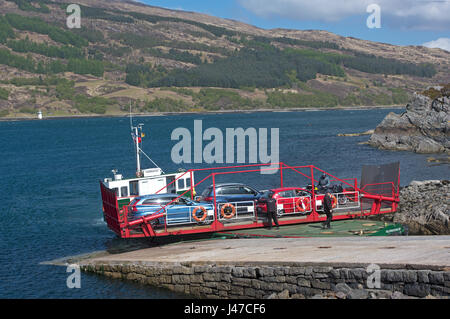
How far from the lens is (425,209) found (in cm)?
2872

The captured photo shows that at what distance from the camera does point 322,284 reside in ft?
56.5

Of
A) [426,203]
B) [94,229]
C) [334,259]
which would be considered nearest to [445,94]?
[426,203]

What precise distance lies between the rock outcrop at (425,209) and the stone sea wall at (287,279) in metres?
11.1

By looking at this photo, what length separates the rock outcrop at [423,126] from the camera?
231 feet

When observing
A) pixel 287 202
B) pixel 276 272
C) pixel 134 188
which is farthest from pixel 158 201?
pixel 276 272

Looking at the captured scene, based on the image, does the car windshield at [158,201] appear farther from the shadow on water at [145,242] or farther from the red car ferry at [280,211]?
the shadow on water at [145,242]

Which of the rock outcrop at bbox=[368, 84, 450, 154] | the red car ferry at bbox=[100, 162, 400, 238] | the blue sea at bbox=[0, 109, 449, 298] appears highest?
the rock outcrop at bbox=[368, 84, 450, 154]

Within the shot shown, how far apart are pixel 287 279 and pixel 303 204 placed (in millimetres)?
8194

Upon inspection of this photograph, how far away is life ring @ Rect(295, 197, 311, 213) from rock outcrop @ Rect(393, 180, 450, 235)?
5.95 meters

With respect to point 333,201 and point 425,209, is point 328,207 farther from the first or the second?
point 425,209

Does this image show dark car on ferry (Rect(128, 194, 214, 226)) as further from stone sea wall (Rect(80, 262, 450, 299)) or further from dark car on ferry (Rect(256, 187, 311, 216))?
stone sea wall (Rect(80, 262, 450, 299))

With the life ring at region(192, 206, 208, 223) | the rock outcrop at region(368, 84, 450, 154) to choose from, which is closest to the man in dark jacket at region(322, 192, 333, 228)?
the life ring at region(192, 206, 208, 223)

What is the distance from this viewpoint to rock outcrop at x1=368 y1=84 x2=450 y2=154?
231ft
